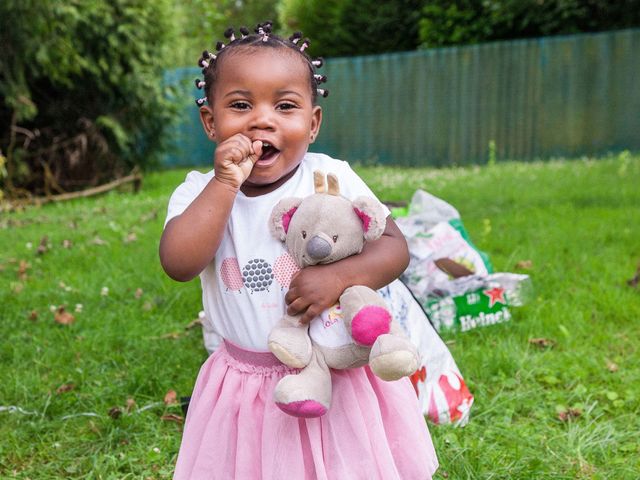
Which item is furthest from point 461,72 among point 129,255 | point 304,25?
point 129,255

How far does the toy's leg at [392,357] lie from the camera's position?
1476 mm

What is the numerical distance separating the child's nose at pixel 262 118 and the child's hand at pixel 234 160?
0.12 feet

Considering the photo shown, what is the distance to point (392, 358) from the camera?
1472mm

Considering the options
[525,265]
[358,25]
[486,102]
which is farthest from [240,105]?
[358,25]

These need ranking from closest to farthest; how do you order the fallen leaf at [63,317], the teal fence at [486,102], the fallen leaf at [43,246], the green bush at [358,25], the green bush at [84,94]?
the fallen leaf at [63,317]
the fallen leaf at [43,246]
the green bush at [84,94]
the teal fence at [486,102]
the green bush at [358,25]

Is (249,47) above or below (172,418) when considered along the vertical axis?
above

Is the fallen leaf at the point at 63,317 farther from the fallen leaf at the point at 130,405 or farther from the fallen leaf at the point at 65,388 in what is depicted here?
the fallen leaf at the point at 130,405

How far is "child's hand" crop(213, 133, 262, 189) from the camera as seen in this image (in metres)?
1.58

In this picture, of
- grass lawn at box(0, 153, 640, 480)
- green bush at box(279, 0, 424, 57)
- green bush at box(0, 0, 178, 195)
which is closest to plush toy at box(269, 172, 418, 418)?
grass lawn at box(0, 153, 640, 480)

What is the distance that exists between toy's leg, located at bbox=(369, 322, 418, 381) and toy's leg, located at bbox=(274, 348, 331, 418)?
0.13 meters

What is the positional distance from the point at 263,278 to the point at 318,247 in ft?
0.65

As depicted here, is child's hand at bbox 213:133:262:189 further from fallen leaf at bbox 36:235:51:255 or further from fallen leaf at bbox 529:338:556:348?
fallen leaf at bbox 36:235:51:255

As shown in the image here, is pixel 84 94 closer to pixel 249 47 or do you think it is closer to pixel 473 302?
pixel 473 302

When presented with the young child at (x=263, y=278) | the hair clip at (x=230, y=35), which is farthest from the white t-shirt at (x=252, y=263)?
the hair clip at (x=230, y=35)
